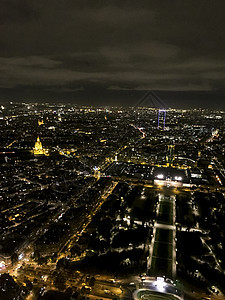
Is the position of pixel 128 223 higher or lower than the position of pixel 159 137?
lower

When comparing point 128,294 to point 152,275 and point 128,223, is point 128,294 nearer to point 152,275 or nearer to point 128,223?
point 152,275

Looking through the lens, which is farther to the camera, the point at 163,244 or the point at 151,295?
the point at 163,244

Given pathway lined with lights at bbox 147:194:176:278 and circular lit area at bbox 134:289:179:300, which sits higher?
pathway lined with lights at bbox 147:194:176:278

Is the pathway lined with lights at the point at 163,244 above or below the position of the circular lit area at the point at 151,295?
above

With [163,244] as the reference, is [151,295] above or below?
below

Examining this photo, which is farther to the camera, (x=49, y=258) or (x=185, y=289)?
(x=49, y=258)

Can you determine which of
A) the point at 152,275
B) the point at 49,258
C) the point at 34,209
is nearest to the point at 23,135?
the point at 34,209

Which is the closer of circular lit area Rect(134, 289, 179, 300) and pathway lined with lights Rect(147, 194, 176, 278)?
circular lit area Rect(134, 289, 179, 300)

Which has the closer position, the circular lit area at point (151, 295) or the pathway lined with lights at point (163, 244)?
the circular lit area at point (151, 295)
